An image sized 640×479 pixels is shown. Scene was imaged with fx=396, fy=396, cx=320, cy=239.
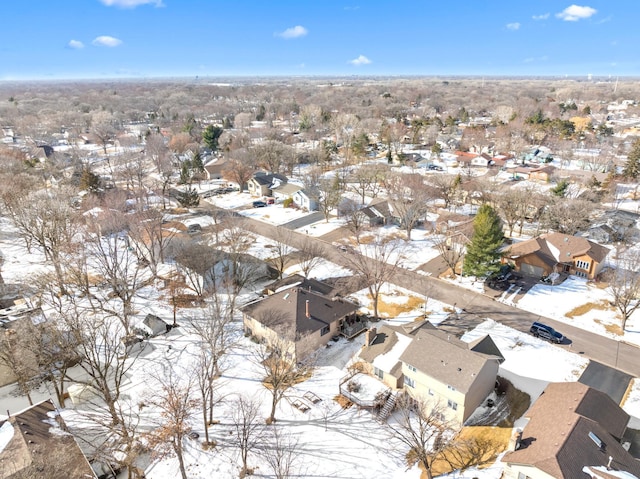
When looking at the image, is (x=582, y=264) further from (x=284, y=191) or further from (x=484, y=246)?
(x=284, y=191)

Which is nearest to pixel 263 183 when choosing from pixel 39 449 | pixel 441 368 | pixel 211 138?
pixel 211 138

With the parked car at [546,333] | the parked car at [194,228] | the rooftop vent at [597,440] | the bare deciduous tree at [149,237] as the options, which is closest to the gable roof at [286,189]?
the parked car at [194,228]

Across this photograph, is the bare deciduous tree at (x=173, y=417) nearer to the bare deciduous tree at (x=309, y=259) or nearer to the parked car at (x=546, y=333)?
the bare deciduous tree at (x=309, y=259)

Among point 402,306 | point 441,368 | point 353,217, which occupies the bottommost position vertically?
point 402,306

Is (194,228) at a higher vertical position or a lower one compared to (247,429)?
higher

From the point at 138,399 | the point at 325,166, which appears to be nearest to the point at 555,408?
the point at 138,399

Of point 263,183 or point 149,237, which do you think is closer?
point 149,237

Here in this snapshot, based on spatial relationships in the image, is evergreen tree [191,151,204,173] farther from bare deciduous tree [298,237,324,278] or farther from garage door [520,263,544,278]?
garage door [520,263,544,278]
